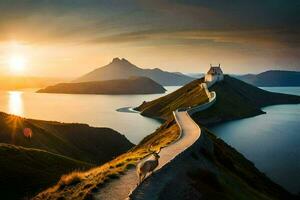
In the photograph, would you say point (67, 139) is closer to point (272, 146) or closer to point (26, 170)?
point (272, 146)

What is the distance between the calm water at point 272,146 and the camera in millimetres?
87562

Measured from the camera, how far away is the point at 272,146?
12656 cm

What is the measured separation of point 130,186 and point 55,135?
91.5 m

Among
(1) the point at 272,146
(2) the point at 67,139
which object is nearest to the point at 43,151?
(2) the point at 67,139

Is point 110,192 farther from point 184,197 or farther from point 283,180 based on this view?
point 283,180

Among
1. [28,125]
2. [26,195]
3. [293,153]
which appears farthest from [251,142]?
[26,195]

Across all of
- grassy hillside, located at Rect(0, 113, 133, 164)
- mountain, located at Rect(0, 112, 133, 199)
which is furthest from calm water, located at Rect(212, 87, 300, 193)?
grassy hillside, located at Rect(0, 113, 133, 164)

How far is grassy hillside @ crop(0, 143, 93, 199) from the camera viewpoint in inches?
2015

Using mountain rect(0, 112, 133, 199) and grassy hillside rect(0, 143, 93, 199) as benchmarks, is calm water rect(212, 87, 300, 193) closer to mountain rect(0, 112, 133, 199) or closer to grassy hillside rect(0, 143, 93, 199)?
mountain rect(0, 112, 133, 199)

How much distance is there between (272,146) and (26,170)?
89.5 meters

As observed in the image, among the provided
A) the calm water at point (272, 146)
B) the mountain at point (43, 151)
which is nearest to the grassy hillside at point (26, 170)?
the mountain at point (43, 151)

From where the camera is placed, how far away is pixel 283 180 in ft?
271

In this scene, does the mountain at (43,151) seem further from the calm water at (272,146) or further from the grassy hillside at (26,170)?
the calm water at (272,146)

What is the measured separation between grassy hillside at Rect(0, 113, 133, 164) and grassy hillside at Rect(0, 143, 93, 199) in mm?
30989
